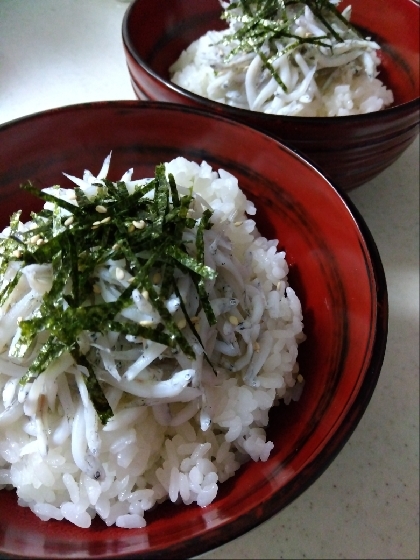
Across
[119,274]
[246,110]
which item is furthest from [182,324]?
[246,110]

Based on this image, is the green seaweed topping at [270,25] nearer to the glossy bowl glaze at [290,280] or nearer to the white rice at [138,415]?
the glossy bowl glaze at [290,280]

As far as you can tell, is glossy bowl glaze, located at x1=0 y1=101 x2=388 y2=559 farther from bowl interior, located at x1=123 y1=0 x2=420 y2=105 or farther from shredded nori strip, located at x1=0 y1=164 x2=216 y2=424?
bowl interior, located at x1=123 y1=0 x2=420 y2=105

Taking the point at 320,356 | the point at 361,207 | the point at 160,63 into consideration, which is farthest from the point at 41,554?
the point at 160,63

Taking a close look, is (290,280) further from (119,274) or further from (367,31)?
(367,31)

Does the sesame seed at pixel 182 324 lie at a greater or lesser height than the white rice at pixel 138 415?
greater

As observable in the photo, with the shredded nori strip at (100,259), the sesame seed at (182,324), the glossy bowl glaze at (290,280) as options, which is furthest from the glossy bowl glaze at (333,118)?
the sesame seed at (182,324)

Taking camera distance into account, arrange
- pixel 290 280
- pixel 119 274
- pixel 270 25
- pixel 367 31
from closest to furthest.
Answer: pixel 119 274 < pixel 290 280 < pixel 270 25 < pixel 367 31
